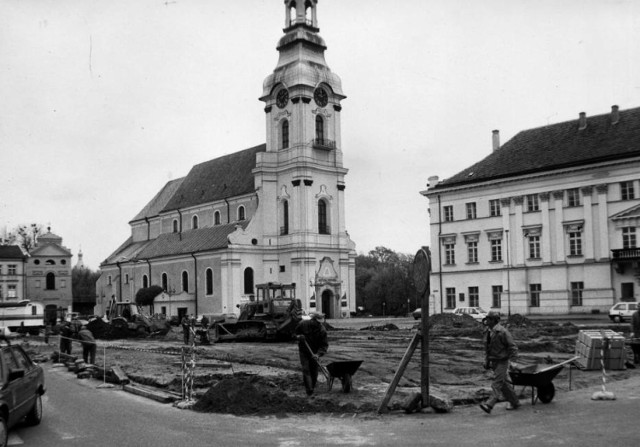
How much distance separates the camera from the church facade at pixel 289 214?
64750 mm

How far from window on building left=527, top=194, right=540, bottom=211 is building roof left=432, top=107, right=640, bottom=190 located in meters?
1.75

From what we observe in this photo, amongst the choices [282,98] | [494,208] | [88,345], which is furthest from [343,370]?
[282,98]

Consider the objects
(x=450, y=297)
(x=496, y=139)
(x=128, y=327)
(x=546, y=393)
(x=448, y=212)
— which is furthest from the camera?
(x=496, y=139)

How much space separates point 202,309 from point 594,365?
170 ft

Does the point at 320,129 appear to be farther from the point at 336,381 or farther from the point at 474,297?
the point at 336,381

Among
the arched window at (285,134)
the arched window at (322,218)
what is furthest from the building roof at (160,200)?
the arched window at (322,218)

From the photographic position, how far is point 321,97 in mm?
66562

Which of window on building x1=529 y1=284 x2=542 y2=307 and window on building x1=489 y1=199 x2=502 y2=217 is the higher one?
window on building x1=489 y1=199 x2=502 y2=217

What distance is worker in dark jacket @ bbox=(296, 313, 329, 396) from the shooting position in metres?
14.7

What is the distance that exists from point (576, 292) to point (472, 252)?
27.6 feet

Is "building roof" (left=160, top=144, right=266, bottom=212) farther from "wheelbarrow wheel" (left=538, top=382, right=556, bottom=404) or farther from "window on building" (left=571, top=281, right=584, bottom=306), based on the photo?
"wheelbarrow wheel" (left=538, top=382, right=556, bottom=404)

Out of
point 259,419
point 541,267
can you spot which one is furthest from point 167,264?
point 259,419

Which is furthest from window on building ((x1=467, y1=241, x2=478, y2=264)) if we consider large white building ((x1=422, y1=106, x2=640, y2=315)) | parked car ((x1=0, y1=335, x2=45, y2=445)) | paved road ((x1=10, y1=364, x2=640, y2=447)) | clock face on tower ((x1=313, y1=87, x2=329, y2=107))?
parked car ((x1=0, y1=335, x2=45, y2=445))

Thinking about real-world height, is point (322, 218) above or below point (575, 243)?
above
